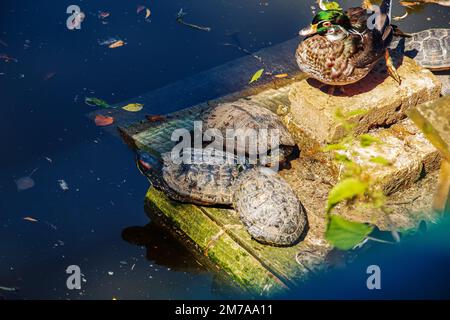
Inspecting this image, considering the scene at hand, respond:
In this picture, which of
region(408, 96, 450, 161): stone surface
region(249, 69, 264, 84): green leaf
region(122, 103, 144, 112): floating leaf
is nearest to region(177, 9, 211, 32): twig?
region(249, 69, 264, 84): green leaf

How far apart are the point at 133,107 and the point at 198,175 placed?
1.60 metres

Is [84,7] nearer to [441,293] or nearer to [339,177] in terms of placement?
[339,177]

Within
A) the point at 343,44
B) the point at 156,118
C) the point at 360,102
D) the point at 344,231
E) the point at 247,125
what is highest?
the point at 344,231

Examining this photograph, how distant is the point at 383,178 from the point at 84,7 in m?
4.71

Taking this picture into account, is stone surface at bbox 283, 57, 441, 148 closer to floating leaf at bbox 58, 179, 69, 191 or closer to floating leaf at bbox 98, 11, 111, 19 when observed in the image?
floating leaf at bbox 58, 179, 69, 191

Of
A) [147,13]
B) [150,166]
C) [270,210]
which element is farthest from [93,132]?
[147,13]

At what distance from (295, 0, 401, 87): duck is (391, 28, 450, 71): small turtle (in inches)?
67.6

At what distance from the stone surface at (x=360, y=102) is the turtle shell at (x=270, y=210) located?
69 cm

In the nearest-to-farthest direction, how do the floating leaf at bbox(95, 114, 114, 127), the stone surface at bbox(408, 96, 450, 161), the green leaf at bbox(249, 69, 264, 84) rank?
the stone surface at bbox(408, 96, 450, 161)
the floating leaf at bbox(95, 114, 114, 127)
the green leaf at bbox(249, 69, 264, 84)

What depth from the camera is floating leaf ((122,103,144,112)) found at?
6328 millimetres

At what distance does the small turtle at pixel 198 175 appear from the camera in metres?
5.00

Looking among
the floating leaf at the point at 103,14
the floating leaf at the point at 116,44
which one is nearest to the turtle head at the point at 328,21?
the floating leaf at the point at 116,44

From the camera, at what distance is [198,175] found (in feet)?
16.6

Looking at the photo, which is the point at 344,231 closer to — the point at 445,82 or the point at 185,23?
the point at 445,82
